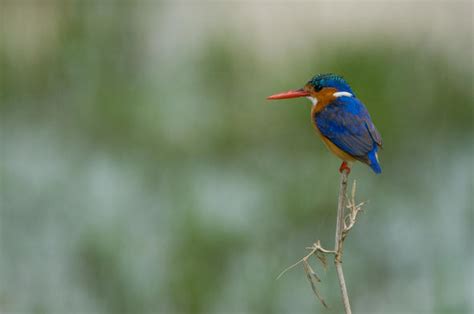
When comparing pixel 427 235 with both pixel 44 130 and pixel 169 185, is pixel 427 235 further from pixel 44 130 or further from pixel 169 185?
pixel 44 130

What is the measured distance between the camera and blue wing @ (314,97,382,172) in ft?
7.97

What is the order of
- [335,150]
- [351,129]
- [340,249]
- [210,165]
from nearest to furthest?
[340,249]
[351,129]
[335,150]
[210,165]

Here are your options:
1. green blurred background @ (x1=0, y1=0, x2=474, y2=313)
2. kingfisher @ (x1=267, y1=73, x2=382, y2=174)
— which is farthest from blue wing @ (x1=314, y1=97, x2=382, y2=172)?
green blurred background @ (x1=0, y1=0, x2=474, y2=313)

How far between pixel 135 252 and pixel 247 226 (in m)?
0.97

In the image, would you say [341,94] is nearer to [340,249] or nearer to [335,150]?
[335,150]

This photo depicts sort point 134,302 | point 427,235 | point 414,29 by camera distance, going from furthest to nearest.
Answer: point 414,29, point 427,235, point 134,302

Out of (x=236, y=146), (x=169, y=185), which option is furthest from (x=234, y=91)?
(x=169, y=185)

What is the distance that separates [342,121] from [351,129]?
0.05 m

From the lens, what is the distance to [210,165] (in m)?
8.24

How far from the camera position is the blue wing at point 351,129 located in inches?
95.7

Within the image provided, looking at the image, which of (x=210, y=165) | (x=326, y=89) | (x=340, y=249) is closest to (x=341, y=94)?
(x=326, y=89)

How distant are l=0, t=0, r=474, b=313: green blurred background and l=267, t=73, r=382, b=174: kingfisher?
410 centimetres

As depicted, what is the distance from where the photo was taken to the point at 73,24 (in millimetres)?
7875

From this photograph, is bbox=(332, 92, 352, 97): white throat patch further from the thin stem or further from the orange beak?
the thin stem
